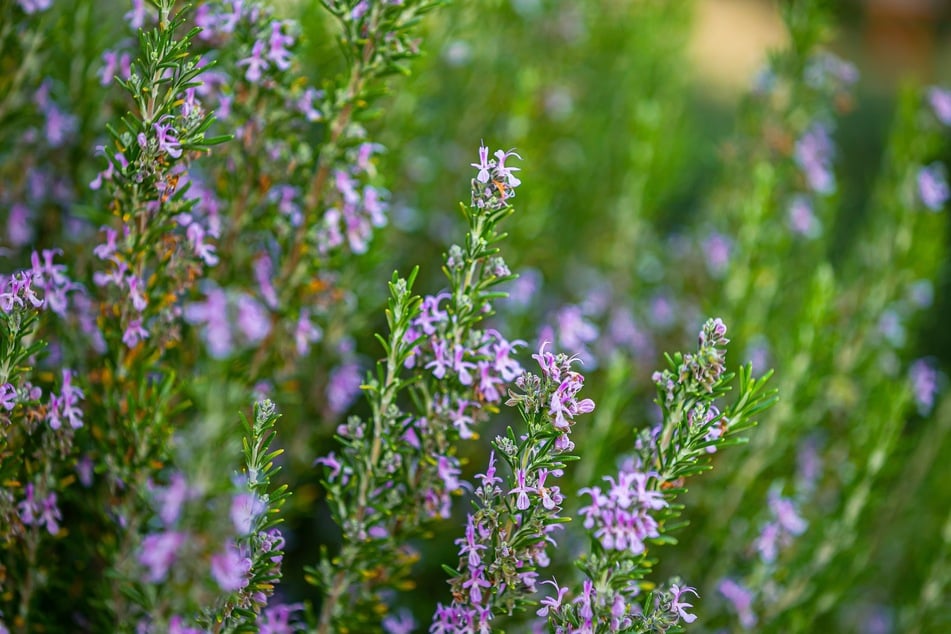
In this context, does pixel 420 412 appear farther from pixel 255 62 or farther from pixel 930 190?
pixel 930 190

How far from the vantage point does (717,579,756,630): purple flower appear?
6.10ft

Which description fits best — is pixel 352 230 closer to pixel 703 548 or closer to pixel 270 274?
pixel 270 274

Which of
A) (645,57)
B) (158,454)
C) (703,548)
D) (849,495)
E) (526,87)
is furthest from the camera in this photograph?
(645,57)

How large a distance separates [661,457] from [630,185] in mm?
1767

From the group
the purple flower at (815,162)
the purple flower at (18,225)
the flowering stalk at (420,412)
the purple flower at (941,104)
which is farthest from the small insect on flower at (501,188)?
the purple flower at (941,104)

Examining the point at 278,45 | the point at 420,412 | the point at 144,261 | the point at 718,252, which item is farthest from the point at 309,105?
the point at 718,252

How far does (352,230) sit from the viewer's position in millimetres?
1714

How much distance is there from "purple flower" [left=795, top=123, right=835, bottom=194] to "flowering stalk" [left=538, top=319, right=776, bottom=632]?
1.66 metres

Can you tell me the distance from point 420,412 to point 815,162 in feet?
6.60

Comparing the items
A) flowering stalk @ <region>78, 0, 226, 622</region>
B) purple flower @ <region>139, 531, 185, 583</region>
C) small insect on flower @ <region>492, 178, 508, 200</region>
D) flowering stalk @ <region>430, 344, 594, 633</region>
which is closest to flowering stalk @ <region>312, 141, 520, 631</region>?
small insect on flower @ <region>492, 178, 508, 200</region>

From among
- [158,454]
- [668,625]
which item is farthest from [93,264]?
[668,625]

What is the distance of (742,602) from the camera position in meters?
1.86

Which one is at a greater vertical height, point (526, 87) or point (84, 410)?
point (526, 87)

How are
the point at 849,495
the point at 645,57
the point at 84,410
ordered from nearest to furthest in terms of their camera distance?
the point at 84,410, the point at 849,495, the point at 645,57
